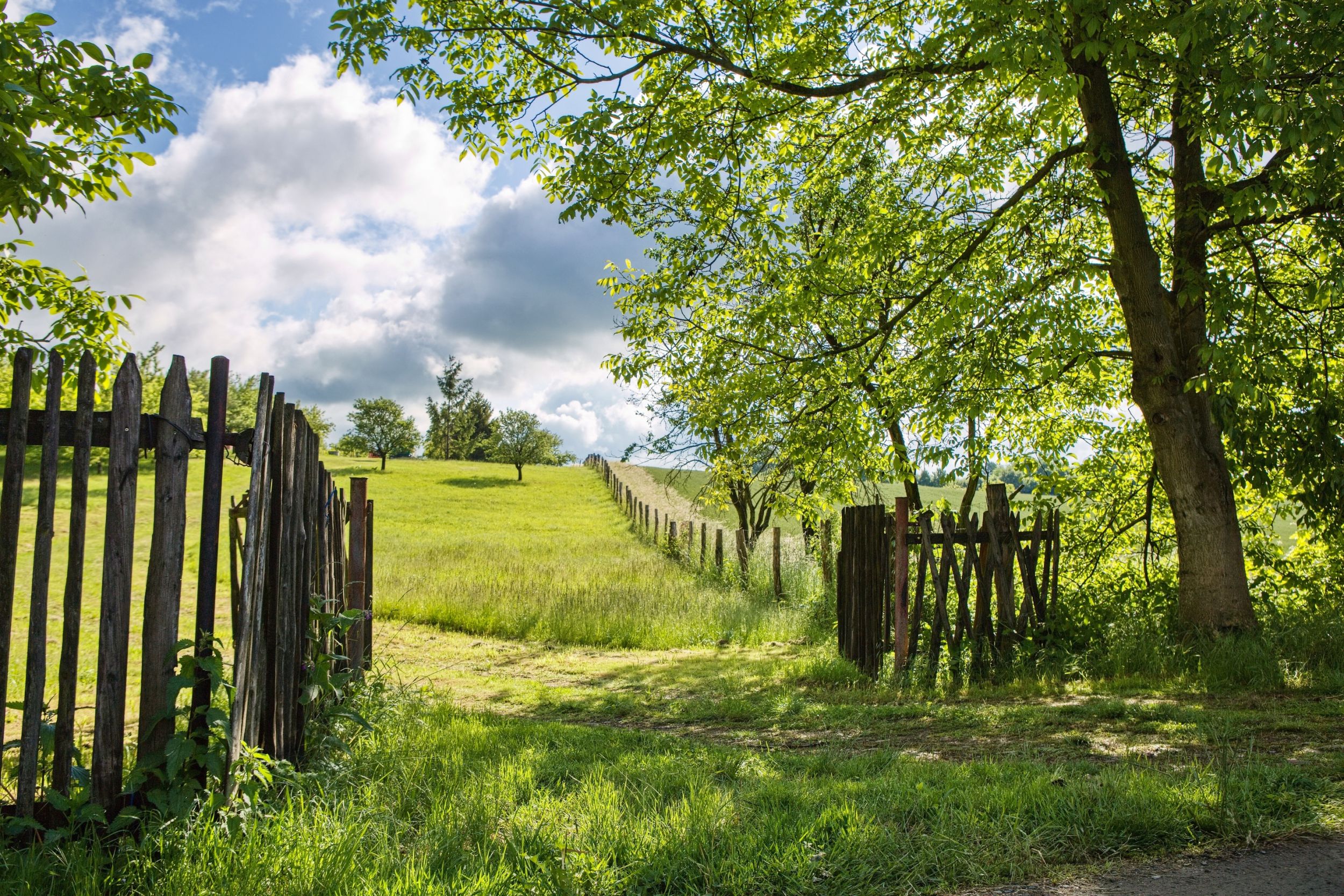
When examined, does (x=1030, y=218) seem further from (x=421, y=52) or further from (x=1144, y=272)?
(x=421, y=52)

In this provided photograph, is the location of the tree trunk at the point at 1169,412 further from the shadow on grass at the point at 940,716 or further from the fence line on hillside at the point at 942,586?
the shadow on grass at the point at 940,716

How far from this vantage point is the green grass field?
11.4ft

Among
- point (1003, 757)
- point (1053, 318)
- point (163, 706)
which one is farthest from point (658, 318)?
point (163, 706)

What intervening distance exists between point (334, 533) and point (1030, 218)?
29.9ft

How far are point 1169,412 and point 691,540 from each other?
49.3 feet

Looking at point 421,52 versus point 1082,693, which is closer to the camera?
point 1082,693

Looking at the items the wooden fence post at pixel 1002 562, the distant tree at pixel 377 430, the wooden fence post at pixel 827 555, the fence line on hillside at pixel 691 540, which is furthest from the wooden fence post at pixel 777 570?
the distant tree at pixel 377 430

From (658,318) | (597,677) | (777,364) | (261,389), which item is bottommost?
(597,677)

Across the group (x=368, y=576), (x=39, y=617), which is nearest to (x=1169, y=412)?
(x=368, y=576)

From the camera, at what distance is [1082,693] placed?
324 inches

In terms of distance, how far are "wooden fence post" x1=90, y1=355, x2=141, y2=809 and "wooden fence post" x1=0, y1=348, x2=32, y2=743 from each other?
0.36 m

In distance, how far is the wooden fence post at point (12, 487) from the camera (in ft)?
12.1

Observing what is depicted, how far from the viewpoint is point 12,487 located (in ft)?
12.0

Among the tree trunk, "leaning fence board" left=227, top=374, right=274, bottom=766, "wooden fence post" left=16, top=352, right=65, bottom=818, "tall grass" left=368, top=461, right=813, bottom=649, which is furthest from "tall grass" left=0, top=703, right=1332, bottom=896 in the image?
"tall grass" left=368, top=461, right=813, bottom=649
